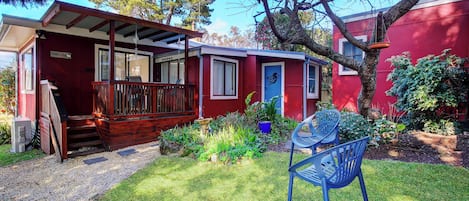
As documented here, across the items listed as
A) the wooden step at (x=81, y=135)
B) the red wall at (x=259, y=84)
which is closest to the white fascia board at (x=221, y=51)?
the red wall at (x=259, y=84)

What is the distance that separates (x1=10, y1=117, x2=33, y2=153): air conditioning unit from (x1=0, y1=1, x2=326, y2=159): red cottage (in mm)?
255

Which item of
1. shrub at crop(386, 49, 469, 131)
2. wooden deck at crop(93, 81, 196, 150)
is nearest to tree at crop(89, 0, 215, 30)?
wooden deck at crop(93, 81, 196, 150)

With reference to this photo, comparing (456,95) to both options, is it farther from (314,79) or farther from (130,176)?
(130,176)

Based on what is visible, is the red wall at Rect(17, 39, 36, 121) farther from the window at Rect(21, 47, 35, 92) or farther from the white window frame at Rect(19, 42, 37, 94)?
the window at Rect(21, 47, 35, 92)

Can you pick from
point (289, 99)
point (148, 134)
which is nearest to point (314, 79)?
point (289, 99)

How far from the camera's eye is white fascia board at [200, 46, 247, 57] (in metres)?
7.29

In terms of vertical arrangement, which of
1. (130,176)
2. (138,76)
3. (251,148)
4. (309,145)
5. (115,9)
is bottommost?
(130,176)

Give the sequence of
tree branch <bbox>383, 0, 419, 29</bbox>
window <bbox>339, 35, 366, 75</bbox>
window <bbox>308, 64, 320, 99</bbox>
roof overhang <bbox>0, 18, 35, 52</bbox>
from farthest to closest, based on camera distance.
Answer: window <bbox>308, 64, 320, 99</bbox> < window <bbox>339, 35, 366, 75</bbox> < roof overhang <bbox>0, 18, 35, 52</bbox> < tree branch <bbox>383, 0, 419, 29</bbox>

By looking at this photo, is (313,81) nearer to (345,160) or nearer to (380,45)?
(380,45)

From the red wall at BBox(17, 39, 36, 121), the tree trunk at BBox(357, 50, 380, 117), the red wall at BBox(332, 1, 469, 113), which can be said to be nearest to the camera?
the tree trunk at BBox(357, 50, 380, 117)

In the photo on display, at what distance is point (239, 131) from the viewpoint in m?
4.98

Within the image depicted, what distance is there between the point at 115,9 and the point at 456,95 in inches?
666

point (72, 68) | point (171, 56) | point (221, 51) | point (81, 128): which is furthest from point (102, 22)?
point (221, 51)

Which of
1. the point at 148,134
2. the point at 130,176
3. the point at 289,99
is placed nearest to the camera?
the point at 130,176
